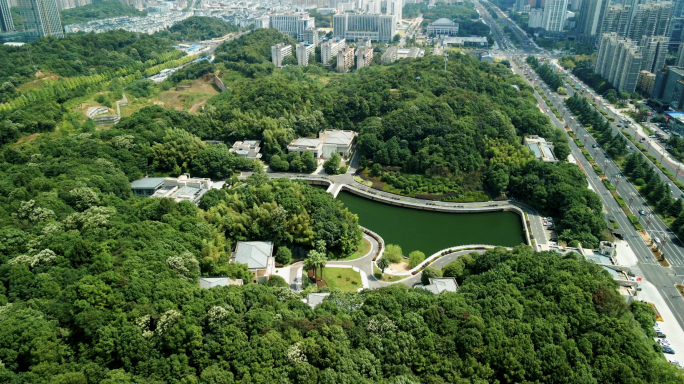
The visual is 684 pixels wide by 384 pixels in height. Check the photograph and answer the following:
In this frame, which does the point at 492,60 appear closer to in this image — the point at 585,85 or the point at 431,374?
the point at 585,85

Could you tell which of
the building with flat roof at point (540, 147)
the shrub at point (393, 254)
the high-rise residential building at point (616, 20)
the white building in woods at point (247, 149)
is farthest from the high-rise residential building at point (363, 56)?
the shrub at point (393, 254)

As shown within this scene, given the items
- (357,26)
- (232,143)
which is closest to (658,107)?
(232,143)

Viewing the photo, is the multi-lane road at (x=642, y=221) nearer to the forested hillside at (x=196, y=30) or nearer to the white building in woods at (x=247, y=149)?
the white building in woods at (x=247, y=149)

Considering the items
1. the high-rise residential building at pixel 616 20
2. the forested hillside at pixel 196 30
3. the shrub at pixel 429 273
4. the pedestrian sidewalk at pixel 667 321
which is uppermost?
the high-rise residential building at pixel 616 20

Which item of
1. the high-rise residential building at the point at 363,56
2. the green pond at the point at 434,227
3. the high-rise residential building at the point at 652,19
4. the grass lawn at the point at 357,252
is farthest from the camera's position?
the high-rise residential building at the point at 363,56

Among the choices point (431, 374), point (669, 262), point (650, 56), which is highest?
point (650, 56)

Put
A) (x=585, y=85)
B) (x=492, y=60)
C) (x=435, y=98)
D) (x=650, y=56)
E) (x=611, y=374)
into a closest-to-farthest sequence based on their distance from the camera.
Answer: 1. (x=611, y=374)
2. (x=435, y=98)
3. (x=650, y=56)
4. (x=585, y=85)
5. (x=492, y=60)

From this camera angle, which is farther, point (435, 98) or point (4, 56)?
point (4, 56)

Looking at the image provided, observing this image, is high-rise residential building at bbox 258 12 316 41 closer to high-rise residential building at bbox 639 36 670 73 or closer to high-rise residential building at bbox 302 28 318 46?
high-rise residential building at bbox 302 28 318 46
